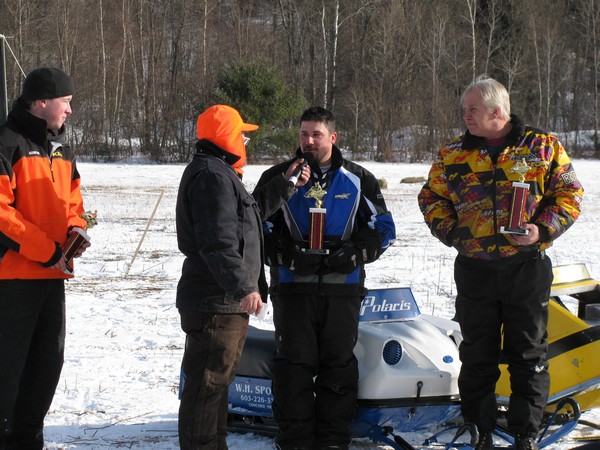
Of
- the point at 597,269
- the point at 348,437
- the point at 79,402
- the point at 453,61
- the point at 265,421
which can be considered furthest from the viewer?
the point at 453,61

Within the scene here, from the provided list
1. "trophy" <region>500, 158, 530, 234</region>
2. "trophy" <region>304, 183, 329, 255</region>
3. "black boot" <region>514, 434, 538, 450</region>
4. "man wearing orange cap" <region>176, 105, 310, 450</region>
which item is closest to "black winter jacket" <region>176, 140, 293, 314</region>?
"man wearing orange cap" <region>176, 105, 310, 450</region>

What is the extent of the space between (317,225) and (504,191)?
3.00ft

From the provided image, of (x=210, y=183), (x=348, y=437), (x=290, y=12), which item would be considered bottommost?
(x=348, y=437)

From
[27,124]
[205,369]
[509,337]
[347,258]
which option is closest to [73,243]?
[27,124]

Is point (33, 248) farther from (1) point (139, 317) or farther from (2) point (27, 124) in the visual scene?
(1) point (139, 317)

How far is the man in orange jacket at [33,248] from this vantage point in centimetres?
334

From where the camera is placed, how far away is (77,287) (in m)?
7.81

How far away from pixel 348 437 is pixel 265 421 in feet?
1.88

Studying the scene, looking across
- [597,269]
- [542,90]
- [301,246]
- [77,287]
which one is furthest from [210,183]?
[542,90]

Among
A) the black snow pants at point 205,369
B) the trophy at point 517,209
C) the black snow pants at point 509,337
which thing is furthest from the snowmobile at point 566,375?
the black snow pants at point 205,369

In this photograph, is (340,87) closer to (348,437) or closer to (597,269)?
(597,269)

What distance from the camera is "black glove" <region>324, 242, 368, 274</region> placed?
3805 mm

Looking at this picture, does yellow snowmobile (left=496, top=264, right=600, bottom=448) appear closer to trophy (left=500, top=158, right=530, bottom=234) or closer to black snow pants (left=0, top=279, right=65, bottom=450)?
trophy (left=500, top=158, right=530, bottom=234)

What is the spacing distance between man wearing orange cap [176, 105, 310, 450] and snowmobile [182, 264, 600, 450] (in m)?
0.63
